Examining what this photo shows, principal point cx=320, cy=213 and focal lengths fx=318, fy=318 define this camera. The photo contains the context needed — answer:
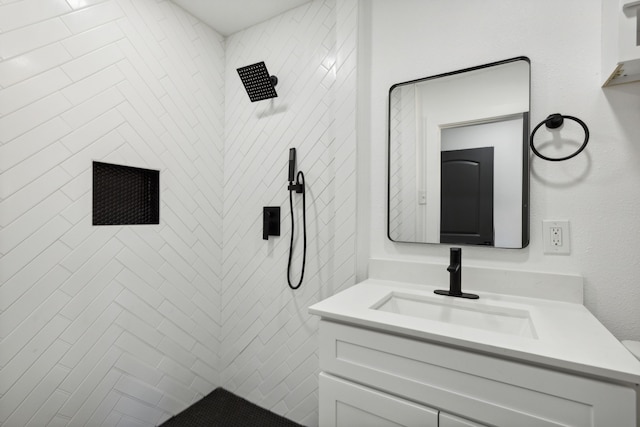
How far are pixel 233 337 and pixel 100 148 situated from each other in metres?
1.35

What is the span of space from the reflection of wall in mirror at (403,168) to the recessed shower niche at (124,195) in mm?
1289

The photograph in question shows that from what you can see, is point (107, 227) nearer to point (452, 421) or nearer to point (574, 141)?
point (452, 421)

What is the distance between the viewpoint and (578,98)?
122 centimetres

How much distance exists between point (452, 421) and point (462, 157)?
103 centimetres

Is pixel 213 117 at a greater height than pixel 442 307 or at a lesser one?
greater

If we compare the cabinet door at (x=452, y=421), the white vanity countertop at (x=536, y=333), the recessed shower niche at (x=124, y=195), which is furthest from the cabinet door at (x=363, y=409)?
the recessed shower niche at (x=124, y=195)

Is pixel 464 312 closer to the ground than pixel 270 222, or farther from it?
closer to the ground

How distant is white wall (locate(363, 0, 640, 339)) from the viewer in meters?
1.16

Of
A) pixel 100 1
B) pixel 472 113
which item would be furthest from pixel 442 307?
pixel 100 1

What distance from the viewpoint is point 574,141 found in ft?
4.01

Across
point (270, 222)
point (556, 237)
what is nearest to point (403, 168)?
point (556, 237)

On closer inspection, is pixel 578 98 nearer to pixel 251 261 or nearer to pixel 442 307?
pixel 442 307

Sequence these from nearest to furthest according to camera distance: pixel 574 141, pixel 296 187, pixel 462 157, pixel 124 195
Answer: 1. pixel 574 141
2. pixel 462 157
3. pixel 124 195
4. pixel 296 187

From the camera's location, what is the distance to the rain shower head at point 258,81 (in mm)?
1825
